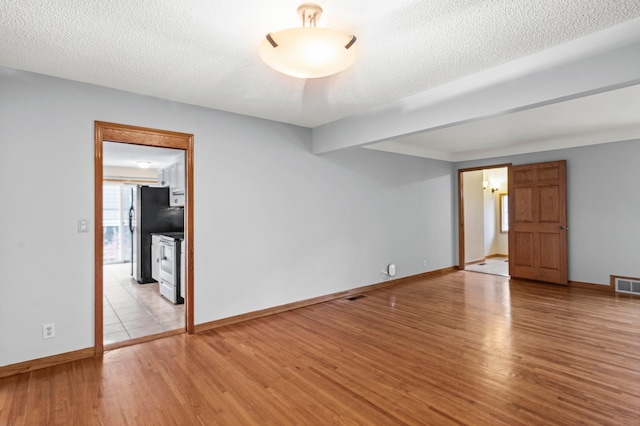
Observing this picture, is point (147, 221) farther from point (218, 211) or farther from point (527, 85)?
point (527, 85)

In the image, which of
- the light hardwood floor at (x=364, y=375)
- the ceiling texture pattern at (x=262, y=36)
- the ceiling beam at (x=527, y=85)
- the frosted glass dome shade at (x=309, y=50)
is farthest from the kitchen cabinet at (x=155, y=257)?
the frosted glass dome shade at (x=309, y=50)

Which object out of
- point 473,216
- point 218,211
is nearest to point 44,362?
point 218,211

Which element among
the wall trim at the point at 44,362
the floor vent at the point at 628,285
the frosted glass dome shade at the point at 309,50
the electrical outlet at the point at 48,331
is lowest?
the wall trim at the point at 44,362

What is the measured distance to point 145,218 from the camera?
19.9 ft

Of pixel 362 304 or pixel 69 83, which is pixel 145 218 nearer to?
pixel 69 83

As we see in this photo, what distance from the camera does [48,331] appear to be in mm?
2852

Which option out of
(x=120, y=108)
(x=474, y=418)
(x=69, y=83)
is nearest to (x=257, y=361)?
(x=474, y=418)

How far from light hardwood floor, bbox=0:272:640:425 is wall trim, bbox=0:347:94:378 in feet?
0.23

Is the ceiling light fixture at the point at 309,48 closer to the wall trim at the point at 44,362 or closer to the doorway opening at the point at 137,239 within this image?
the doorway opening at the point at 137,239

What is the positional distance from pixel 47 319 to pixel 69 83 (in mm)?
2072

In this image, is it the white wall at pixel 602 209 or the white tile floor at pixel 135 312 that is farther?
the white wall at pixel 602 209

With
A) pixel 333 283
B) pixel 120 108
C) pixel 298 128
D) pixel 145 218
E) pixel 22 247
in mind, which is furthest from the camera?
pixel 145 218

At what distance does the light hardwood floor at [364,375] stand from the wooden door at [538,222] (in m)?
1.73

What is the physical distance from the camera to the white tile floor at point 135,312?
3.65 meters
